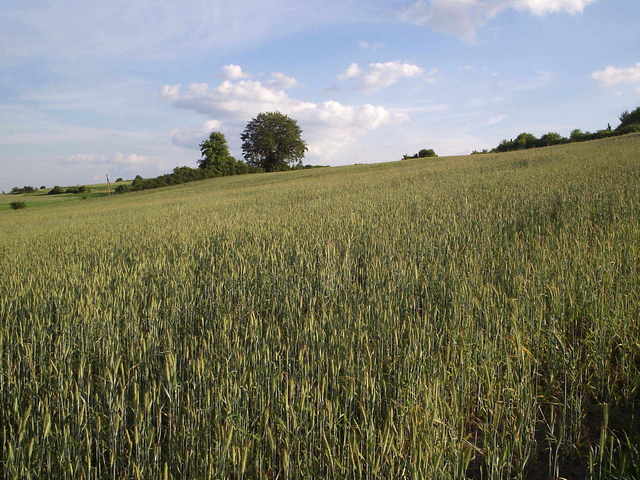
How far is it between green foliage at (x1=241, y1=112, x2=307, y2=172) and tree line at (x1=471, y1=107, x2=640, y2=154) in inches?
1223

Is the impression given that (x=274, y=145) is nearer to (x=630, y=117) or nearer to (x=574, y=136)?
(x=574, y=136)

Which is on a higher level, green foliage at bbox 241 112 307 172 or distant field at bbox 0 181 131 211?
green foliage at bbox 241 112 307 172

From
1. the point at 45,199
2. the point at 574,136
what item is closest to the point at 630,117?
the point at 574,136

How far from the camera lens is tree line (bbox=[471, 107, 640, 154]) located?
4494 cm

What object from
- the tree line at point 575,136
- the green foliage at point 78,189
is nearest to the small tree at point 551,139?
the tree line at point 575,136

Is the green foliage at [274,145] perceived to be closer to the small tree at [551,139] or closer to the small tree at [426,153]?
the small tree at [426,153]

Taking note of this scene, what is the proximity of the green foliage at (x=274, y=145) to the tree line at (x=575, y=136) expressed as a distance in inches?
1223

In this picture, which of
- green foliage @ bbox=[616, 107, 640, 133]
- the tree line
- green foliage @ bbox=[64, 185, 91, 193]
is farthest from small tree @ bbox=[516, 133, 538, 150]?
green foliage @ bbox=[64, 185, 91, 193]

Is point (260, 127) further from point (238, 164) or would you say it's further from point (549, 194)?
point (549, 194)

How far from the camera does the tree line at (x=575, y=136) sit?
44.9 metres

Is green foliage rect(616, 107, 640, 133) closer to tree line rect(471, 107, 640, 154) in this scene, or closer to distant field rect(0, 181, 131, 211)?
tree line rect(471, 107, 640, 154)

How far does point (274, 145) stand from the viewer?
223 ft

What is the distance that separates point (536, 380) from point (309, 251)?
113 inches

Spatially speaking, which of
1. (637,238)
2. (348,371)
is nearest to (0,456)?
(348,371)
